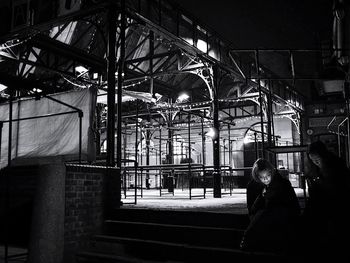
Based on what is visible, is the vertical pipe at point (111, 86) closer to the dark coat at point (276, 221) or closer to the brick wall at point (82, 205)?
the brick wall at point (82, 205)

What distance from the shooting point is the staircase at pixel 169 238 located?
511cm

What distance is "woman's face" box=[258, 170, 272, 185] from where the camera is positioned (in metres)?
4.55

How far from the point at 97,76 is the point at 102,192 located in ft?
27.5

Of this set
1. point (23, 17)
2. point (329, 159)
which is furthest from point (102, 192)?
point (23, 17)

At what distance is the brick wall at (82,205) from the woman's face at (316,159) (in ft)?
12.4

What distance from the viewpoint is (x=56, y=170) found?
5.86m

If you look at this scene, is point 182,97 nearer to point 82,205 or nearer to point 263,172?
point 82,205

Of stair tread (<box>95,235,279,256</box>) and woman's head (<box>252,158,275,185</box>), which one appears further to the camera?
stair tread (<box>95,235,279,256</box>)

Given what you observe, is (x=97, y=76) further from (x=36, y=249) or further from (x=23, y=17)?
(x=36, y=249)

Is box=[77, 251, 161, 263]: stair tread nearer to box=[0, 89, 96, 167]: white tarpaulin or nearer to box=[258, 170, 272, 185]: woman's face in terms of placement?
box=[258, 170, 272, 185]: woman's face

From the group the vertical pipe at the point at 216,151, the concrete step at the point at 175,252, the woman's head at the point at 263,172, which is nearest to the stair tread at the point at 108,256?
the concrete step at the point at 175,252

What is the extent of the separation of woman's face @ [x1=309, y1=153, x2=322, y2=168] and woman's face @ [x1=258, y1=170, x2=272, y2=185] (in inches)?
23.0

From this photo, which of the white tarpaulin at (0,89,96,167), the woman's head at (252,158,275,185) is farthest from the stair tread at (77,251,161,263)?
the white tarpaulin at (0,89,96,167)

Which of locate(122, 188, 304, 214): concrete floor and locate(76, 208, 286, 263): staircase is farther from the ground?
locate(122, 188, 304, 214): concrete floor
